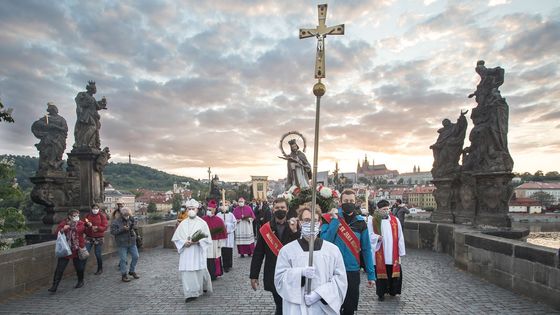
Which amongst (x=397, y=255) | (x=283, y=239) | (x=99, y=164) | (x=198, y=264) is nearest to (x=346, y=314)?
(x=283, y=239)

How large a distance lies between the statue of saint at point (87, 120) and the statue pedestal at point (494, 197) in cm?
1233

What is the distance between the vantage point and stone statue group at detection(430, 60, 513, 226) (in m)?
11.7

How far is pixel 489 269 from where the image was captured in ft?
28.2

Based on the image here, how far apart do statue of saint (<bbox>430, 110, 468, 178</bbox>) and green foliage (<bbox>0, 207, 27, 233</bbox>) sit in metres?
12.9

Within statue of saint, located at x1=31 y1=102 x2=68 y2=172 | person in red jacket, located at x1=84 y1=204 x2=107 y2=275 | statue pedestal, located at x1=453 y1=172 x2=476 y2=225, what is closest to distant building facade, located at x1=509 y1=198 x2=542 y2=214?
statue pedestal, located at x1=453 y1=172 x2=476 y2=225

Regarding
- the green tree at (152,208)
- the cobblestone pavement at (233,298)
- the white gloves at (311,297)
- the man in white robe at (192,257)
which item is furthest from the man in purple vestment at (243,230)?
the green tree at (152,208)

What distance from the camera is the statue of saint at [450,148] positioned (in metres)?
14.4

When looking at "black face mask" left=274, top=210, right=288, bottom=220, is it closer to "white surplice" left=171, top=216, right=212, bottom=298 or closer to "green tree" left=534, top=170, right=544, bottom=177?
"white surplice" left=171, top=216, right=212, bottom=298

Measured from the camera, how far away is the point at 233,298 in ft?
25.4

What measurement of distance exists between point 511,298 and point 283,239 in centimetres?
473

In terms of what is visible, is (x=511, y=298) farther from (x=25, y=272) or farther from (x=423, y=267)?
(x=25, y=272)

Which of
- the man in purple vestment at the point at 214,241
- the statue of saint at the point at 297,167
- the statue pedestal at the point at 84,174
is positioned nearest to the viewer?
the man in purple vestment at the point at 214,241

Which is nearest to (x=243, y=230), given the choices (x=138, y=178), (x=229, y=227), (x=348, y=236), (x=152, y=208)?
(x=229, y=227)

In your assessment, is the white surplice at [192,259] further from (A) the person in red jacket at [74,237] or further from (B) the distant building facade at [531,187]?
(B) the distant building facade at [531,187]
